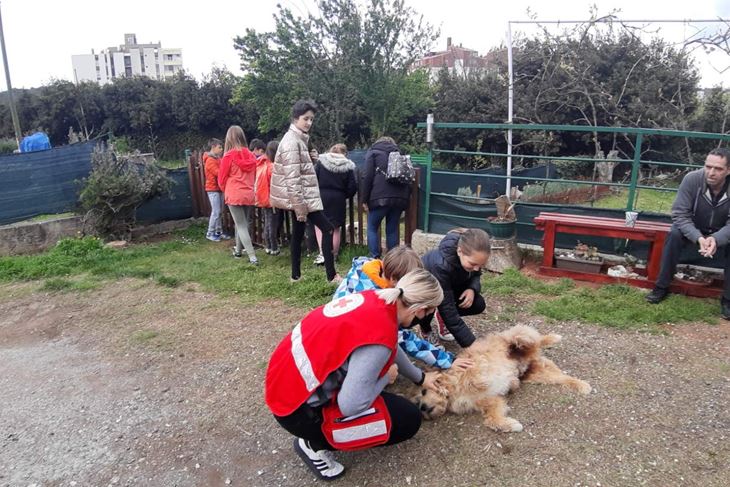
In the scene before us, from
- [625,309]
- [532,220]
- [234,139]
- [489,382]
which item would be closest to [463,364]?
[489,382]

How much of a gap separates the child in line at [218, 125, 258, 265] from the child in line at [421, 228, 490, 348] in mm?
3488

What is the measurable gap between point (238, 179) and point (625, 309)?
4743mm

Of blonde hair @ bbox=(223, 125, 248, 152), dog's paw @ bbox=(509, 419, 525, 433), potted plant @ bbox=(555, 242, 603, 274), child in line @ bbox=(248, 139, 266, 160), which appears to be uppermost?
blonde hair @ bbox=(223, 125, 248, 152)

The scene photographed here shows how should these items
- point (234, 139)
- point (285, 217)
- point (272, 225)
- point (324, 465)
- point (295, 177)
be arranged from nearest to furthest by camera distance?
point (324, 465), point (295, 177), point (234, 139), point (272, 225), point (285, 217)

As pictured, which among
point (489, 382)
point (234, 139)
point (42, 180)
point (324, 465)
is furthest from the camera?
point (42, 180)

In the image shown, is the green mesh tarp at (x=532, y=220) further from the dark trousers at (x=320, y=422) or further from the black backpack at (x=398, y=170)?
the dark trousers at (x=320, y=422)

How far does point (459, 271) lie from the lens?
3.52 m

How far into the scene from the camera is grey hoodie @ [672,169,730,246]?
445 cm

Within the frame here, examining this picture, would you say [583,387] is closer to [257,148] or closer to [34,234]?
[257,148]

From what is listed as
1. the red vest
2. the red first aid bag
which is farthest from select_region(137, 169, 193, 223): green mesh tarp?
the red first aid bag

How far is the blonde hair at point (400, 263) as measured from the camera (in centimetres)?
279

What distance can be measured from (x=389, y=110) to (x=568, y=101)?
307 inches

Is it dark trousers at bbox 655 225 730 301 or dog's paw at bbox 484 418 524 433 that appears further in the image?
dark trousers at bbox 655 225 730 301

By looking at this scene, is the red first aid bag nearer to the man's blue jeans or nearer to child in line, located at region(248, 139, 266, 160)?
the man's blue jeans
